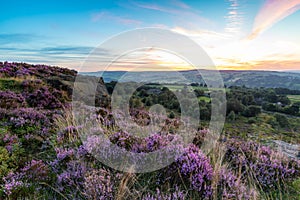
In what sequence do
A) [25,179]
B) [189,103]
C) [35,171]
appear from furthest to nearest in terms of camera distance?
[189,103] < [35,171] < [25,179]

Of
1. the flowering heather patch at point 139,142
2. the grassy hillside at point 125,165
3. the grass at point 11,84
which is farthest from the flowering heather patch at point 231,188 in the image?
the grass at point 11,84

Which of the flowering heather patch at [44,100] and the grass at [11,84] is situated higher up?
the grass at [11,84]

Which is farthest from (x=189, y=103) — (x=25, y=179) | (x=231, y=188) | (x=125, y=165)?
(x=25, y=179)

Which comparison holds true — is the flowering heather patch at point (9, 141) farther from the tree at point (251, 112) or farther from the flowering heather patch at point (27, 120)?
the tree at point (251, 112)

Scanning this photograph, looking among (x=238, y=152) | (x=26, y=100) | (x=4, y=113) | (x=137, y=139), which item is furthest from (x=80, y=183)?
(x=26, y=100)

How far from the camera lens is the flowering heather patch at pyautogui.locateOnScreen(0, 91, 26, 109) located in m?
11.0

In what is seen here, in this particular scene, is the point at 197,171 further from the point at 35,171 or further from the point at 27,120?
the point at 27,120

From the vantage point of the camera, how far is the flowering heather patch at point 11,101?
36.1ft

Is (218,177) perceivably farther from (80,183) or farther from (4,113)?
(4,113)

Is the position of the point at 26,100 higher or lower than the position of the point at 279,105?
higher

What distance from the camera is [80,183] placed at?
158 inches

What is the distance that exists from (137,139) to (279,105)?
24.2 meters

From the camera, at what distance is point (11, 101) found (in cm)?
1171

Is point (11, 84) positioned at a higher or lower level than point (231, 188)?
higher
